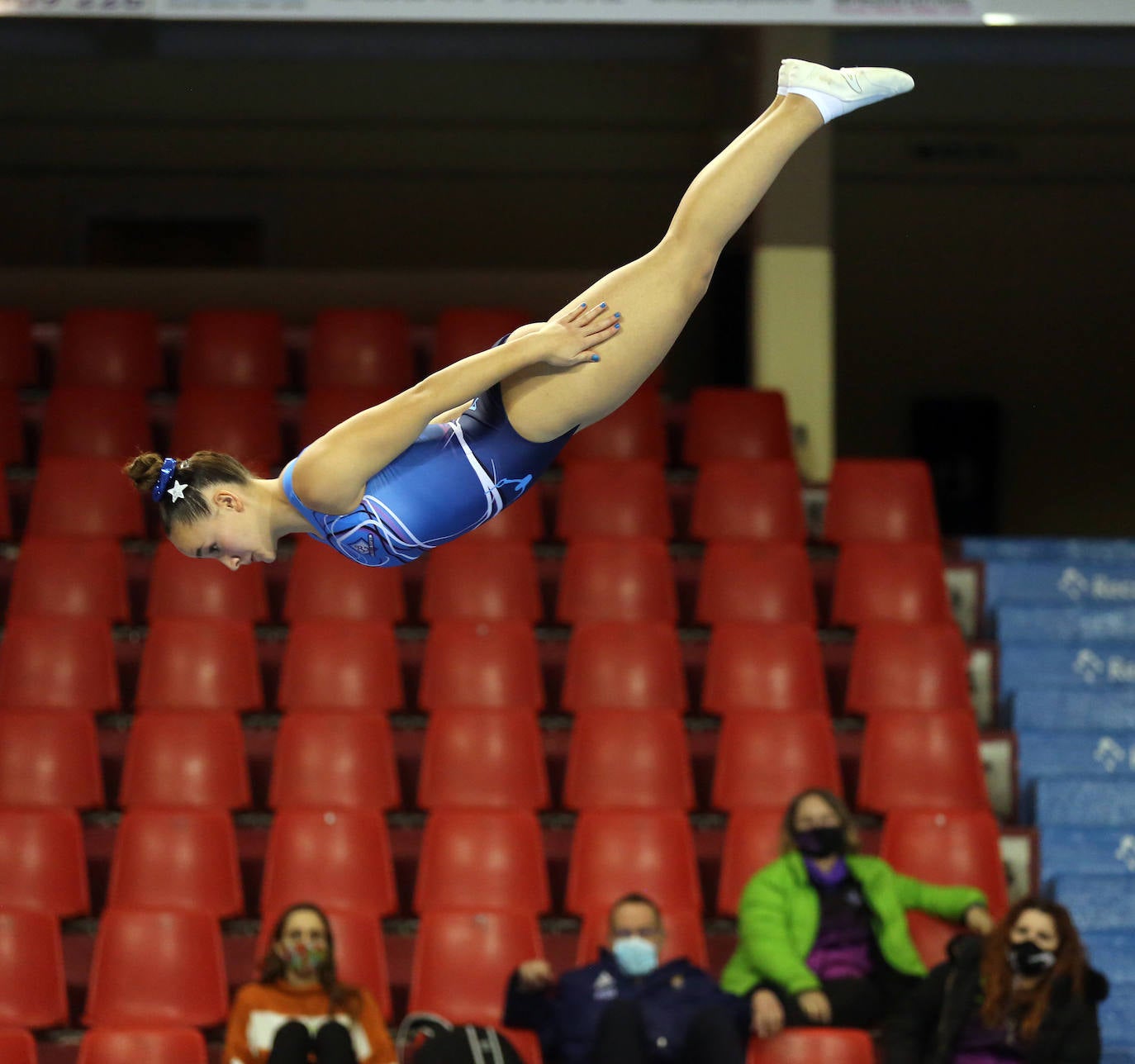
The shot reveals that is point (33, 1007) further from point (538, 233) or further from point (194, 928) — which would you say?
point (538, 233)

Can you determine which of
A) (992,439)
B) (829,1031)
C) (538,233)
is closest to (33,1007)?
(829,1031)

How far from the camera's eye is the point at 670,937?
5238mm

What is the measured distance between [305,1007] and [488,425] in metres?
2.27

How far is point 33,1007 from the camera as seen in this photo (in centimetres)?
505

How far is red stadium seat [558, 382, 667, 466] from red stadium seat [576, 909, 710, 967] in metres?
2.36

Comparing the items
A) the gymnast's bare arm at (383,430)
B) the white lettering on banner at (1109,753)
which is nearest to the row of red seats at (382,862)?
the white lettering on banner at (1109,753)

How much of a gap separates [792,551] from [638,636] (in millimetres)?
802

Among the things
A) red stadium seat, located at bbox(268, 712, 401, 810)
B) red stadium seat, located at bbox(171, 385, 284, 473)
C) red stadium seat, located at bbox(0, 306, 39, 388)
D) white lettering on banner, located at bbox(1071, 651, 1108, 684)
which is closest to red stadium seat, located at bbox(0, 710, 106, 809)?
red stadium seat, located at bbox(268, 712, 401, 810)

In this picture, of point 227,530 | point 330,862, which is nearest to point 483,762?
point 330,862

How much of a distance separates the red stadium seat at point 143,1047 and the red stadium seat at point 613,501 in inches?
104

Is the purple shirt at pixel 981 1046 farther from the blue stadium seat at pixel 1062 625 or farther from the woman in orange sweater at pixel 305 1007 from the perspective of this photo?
the blue stadium seat at pixel 1062 625

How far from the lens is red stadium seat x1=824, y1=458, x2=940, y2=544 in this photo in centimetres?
707

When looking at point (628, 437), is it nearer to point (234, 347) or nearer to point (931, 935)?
point (234, 347)

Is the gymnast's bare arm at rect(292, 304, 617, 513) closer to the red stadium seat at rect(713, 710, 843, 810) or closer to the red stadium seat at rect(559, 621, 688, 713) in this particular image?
the red stadium seat at rect(713, 710, 843, 810)
